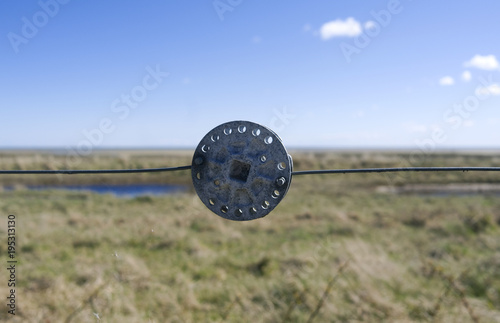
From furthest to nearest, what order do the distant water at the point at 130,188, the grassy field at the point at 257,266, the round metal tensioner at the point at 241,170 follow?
1. the distant water at the point at 130,188
2. the grassy field at the point at 257,266
3. the round metal tensioner at the point at 241,170

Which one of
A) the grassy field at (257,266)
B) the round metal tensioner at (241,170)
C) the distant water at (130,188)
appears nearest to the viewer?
the round metal tensioner at (241,170)

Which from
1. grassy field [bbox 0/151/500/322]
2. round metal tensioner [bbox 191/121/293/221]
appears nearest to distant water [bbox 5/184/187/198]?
grassy field [bbox 0/151/500/322]

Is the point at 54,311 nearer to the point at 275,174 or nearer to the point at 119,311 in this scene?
the point at 119,311

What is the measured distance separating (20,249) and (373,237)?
33.4 ft

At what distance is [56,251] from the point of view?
8.97 metres

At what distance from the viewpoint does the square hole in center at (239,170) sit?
214 cm

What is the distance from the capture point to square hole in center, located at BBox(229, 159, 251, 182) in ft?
7.01

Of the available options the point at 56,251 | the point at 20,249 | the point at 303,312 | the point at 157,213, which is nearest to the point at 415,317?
the point at 303,312

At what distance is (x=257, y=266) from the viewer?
8.36 metres

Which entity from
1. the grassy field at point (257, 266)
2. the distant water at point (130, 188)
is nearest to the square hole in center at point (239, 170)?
the grassy field at point (257, 266)

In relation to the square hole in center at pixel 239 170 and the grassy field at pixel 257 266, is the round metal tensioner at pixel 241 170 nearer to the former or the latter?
the square hole in center at pixel 239 170

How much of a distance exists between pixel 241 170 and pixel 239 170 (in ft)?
0.04

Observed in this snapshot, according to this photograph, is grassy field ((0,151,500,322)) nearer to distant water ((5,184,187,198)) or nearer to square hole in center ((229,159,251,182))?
square hole in center ((229,159,251,182))

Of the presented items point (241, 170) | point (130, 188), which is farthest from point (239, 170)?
point (130, 188)
